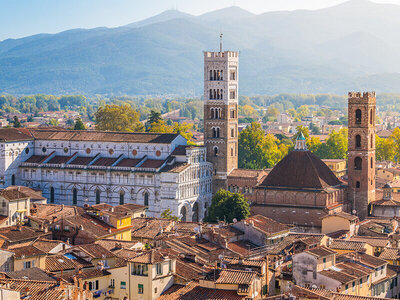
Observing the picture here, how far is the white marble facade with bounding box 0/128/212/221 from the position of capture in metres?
83.6

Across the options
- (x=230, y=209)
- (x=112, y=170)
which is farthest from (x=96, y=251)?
(x=112, y=170)

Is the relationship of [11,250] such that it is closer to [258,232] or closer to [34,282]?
[34,282]

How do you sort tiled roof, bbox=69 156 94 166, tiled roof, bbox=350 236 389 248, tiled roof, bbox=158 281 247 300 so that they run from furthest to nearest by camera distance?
1. tiled roof, bbox=69 156 94 166
2. tiled roof, bbox=350 236 389 248
3. tiled roof, bbox=158 281 247 300

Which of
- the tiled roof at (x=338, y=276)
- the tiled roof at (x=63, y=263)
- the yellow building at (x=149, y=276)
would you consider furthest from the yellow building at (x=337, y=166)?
the yellow building at (x=149, y=276)

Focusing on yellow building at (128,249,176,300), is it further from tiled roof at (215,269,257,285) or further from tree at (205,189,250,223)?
tree at (205,189,250,223)

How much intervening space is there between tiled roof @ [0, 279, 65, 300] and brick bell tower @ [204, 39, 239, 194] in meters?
54.8

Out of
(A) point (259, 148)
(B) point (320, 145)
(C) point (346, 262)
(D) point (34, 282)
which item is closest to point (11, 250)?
(D) point (34, 282)

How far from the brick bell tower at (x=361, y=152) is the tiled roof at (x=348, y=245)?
25.3 m

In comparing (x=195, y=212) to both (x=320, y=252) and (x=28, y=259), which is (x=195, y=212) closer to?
(x=28, y=259)

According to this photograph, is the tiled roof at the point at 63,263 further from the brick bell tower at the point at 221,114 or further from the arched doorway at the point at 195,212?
the brick bell tower at the point at 221,114

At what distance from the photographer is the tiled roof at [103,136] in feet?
287

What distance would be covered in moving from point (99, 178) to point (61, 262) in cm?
4465

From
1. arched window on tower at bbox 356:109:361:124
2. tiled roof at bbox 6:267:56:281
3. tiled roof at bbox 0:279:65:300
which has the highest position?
arched window on tower at bbox 356:109:361:124

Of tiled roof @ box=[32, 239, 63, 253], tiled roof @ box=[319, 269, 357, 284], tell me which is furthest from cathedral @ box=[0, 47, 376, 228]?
tiled roof @ box=[319, 269, 357, 284]
